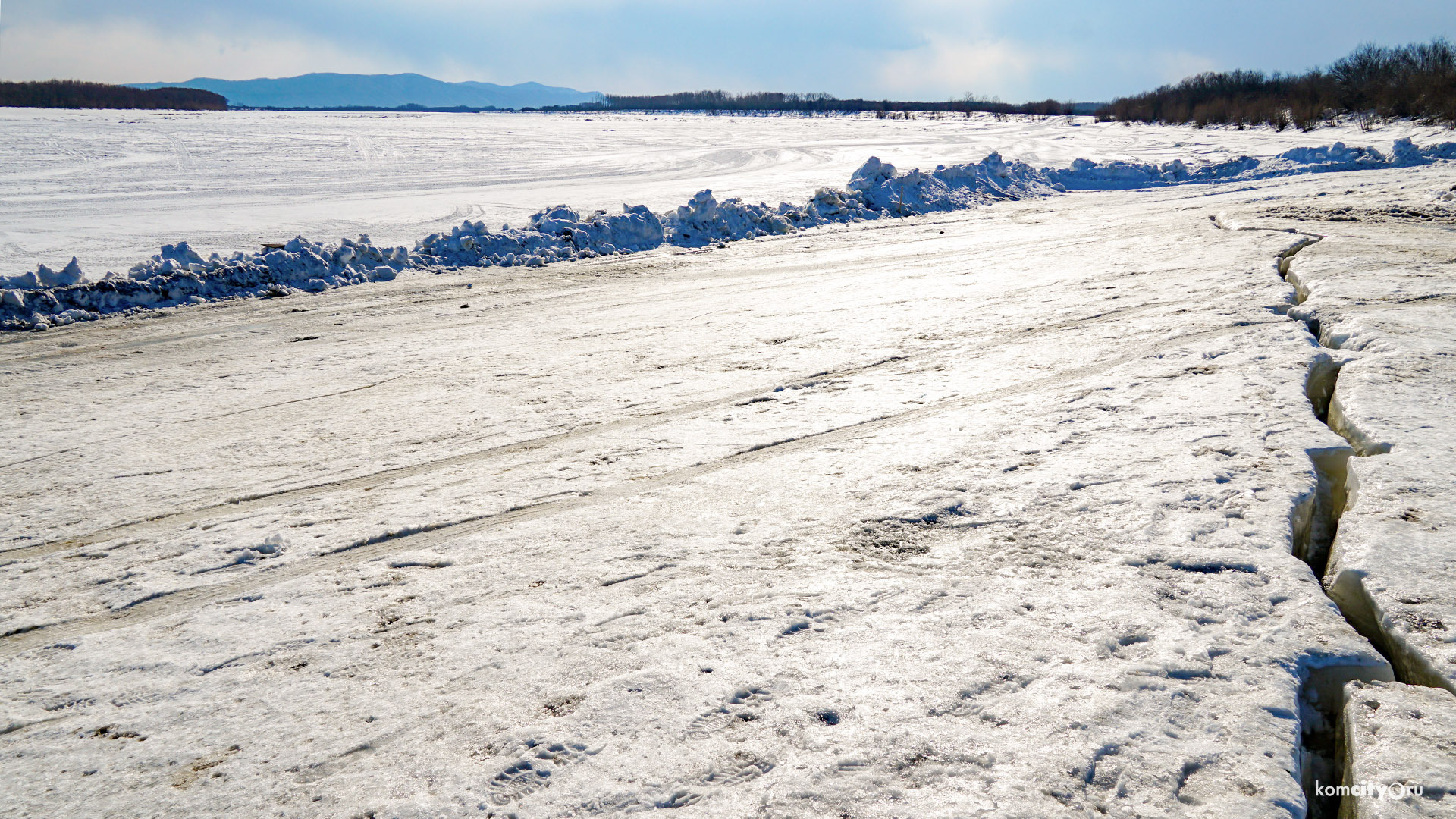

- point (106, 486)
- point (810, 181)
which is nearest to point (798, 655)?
point (106, 486)

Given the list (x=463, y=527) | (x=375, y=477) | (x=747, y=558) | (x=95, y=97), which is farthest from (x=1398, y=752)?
(x=95, y=97)

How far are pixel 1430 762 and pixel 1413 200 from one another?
12.4 m

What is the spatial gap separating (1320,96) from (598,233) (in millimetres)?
35406

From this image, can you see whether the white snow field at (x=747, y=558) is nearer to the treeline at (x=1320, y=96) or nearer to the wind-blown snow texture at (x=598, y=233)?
the wind-blown snow texture at (x=598, y=233)

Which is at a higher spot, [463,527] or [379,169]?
[379,169]

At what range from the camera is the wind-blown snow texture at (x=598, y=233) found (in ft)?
22.1

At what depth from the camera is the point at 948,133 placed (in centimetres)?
3412

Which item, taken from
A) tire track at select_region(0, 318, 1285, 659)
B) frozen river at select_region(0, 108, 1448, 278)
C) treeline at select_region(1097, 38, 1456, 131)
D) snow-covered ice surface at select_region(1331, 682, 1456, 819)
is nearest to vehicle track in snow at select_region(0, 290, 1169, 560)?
tire track at select_region(0, 318, 1285, 659)

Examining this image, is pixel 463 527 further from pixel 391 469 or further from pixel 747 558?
pixel 747 558

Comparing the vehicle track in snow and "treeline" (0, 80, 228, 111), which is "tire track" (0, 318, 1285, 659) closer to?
the vehicle track in snow

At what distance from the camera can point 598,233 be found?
983cm

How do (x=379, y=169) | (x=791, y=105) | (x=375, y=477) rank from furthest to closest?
(x=791, y=105) < (x=379, y=169) < (x=375, y=477)

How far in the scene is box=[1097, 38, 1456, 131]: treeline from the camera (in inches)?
1011

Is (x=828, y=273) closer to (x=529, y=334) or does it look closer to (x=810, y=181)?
(x=529, y=334)
